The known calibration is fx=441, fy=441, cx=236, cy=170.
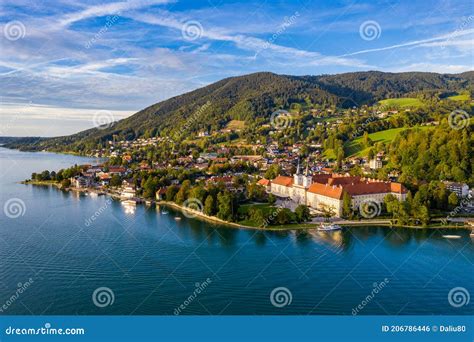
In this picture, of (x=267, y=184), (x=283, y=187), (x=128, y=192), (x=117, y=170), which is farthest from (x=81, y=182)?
(x=283, y=187)

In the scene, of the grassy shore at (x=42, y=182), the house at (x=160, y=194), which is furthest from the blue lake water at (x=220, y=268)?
the grassy shore at (x=42, y=182)

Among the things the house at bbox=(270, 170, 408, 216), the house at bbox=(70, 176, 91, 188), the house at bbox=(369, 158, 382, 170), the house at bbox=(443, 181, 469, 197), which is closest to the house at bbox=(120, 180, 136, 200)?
the house at bbox=(70, 176, 91, 188)

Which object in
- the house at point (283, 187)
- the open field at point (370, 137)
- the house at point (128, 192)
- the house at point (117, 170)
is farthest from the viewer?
the open field at point (370, 137)

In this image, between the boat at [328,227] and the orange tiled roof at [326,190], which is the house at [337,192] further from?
the boat at [328,227]

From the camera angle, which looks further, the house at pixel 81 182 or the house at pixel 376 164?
the house at pixel 81 182

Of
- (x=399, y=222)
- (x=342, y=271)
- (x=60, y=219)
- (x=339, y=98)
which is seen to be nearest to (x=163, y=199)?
(x=60, y=219)

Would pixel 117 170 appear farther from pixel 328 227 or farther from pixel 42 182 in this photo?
pixel 328 227
